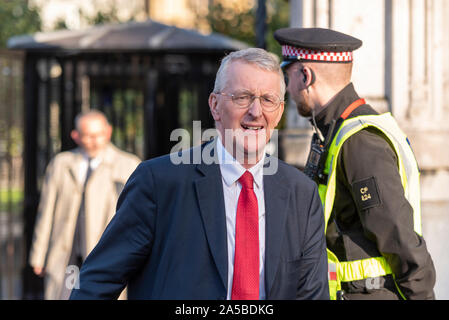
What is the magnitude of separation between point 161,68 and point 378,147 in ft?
19.4

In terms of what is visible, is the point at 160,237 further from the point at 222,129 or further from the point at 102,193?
the point at 102,193

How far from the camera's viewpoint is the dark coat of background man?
563 cm

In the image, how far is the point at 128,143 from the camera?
8.91m

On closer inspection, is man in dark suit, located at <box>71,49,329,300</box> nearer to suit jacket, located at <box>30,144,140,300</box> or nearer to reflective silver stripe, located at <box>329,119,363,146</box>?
reflective silver stripe, located at <box>329,119,363,146</box>

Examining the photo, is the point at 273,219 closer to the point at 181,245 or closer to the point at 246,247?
the point at 246,247

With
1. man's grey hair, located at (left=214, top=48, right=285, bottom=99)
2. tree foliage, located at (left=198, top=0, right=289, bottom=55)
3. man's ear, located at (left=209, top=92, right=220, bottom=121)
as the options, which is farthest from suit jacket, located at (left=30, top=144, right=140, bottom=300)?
tree foliage, located at (left=198, top=0, right=289, bottom=55)

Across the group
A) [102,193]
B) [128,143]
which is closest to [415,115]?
[102,193]

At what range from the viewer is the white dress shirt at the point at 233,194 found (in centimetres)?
210

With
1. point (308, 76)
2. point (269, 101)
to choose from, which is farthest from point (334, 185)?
point (269, 101)

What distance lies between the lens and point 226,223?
2.12 meters

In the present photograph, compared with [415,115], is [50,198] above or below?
below

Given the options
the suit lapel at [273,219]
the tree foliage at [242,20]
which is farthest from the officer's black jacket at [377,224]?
the tree foliage at [242,20]

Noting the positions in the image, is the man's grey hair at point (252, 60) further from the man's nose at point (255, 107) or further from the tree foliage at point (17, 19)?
the tree foliage at point (17, 19)

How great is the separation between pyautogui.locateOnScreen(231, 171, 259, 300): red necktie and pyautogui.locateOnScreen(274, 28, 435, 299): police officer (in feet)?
2.60
